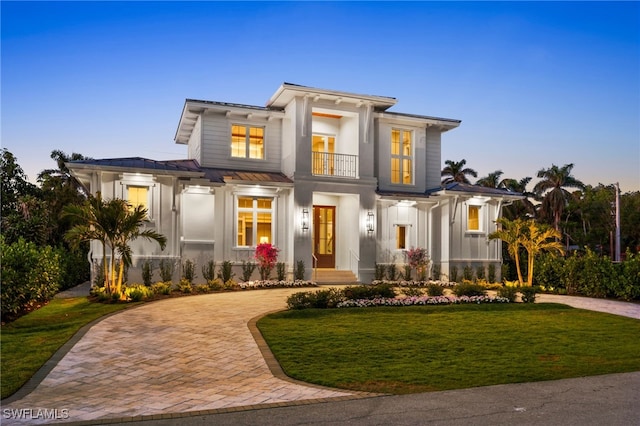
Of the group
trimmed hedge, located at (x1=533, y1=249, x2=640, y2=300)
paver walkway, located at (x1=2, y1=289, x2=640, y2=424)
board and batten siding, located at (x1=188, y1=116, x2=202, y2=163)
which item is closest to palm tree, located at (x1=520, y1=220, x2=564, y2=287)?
trimmed hedge, located at (x1=533, y1=249, x2=640, y2=300)

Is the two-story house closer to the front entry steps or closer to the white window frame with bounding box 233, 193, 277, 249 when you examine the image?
the white window frame with bounding box 233, 193, 277, 249

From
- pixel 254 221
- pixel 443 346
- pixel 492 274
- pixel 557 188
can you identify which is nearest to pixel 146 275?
pixel 254 221

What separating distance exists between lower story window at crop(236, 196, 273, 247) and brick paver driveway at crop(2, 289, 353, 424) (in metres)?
8.05

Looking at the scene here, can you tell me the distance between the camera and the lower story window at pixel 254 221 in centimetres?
1995

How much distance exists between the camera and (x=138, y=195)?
17.9 m

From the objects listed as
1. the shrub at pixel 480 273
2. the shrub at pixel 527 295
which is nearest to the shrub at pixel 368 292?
the shrub at pixel 527 295

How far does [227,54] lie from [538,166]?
37822 mm

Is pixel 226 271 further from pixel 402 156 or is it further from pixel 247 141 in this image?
pixel 402 156

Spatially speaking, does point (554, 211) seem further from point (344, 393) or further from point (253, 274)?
point (344, 393)

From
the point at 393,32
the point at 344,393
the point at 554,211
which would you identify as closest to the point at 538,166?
the point at 554,211

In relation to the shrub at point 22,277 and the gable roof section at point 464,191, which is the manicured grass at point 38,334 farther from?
the gable roof section at point 464,191

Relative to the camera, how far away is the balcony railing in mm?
21375

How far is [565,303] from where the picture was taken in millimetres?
Answer: 15734

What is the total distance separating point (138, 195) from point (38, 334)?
28.2ft
